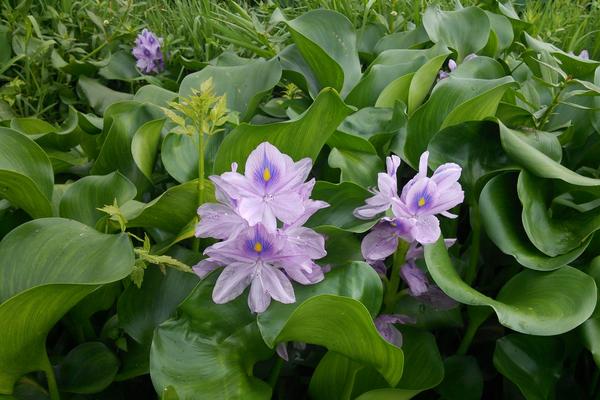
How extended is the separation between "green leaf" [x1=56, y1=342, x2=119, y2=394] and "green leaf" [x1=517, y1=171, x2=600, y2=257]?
28.2 inches

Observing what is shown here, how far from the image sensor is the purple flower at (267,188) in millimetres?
842

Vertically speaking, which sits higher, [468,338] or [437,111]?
[437,111]

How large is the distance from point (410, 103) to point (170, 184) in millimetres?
539

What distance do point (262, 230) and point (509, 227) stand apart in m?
0.47

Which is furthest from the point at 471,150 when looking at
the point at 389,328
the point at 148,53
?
the point at 148,53

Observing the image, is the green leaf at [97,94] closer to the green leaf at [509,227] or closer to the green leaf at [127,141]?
the green leaf at [127,141]

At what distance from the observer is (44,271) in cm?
95

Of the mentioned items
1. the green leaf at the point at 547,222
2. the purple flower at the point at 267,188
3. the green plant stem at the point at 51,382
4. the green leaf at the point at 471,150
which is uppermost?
the purple flower at the point at 267,188

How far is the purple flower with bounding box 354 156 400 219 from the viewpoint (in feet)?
3.06

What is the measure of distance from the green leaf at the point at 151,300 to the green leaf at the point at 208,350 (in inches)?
4.4

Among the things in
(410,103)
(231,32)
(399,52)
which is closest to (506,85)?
(410,103)

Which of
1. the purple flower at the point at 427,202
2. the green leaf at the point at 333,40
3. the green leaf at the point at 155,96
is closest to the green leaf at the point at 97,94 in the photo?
the green leaf at the point at 155,96

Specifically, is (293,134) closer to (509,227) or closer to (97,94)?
(509,227)

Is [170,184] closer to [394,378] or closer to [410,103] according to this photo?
[410,103]
